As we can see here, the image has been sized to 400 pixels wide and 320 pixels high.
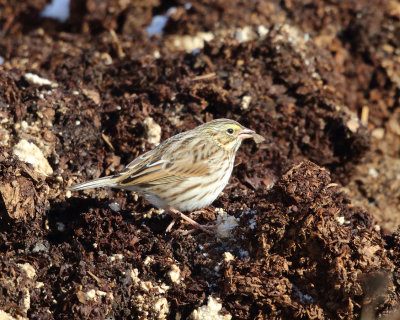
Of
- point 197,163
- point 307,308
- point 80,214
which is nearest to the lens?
point 307,308

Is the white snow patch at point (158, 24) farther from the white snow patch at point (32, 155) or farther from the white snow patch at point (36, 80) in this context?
the white snow patch at point (32, 155)

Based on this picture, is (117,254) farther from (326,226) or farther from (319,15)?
(319,15)

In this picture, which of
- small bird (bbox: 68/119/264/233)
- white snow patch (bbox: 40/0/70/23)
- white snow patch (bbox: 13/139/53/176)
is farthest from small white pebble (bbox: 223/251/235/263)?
white snow patch (bbox: 40/0/70/23)

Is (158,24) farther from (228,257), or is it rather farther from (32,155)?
(228,257)

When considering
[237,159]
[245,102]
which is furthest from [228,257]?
[245,102]

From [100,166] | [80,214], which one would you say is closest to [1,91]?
[100,166]

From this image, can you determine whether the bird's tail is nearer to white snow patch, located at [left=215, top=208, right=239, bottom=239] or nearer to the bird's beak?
white snow patch, located at [left=215, top=208, right=239, bottom=239]

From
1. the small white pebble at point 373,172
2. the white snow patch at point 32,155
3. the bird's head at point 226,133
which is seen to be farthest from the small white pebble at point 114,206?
the small white pebble at point 373,172
